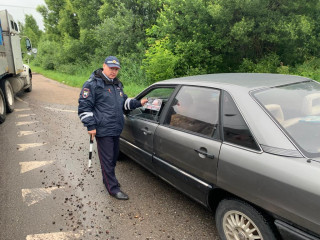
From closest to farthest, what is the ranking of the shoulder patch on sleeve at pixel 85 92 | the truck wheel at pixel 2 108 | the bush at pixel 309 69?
1. the shoulder patch on sleeve at pixel 85 92
2. the truck wheel at pixel 2 108
3. the bush at pixel 309 69

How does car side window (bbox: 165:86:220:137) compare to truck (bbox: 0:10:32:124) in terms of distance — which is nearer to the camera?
car side window (bbox: 165:86:220:137)

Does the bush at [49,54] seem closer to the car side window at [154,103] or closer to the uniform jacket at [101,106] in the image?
the car side window at [154,103]

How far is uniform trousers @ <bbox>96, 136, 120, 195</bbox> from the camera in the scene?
326cm

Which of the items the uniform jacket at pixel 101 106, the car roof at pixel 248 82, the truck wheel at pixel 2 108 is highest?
the car roof at pixel 248 82

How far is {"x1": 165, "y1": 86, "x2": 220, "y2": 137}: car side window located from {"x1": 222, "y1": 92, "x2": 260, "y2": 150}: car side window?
108 mm

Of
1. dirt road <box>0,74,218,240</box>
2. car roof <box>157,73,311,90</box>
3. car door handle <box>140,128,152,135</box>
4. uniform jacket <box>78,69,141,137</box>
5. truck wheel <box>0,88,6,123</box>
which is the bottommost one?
dirt road <box>0,74,218,240</box>

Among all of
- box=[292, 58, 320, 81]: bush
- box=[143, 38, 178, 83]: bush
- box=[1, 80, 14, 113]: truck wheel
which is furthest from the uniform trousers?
box=[292, 58, 320, 81]: bush

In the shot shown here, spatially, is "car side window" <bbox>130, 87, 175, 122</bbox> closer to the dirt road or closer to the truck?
the dirt road

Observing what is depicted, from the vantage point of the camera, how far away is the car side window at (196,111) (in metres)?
2.47

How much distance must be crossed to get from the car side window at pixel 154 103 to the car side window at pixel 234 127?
0.95 m

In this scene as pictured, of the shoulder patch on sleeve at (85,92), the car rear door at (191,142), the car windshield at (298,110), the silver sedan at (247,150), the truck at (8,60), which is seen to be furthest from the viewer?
the truck at (8,60)

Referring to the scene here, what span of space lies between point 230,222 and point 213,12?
28.8ft

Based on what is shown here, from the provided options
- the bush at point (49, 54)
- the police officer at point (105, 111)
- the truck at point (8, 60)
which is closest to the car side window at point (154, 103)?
the police officer at point (105, 111)

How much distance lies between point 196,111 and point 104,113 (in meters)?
1.19
